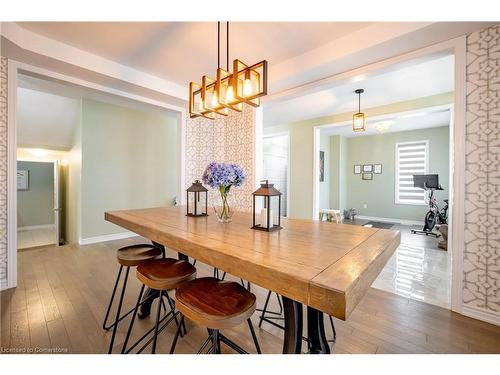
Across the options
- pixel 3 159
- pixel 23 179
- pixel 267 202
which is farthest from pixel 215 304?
pixel 23 179

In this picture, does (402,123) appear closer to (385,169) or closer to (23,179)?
(385,169)

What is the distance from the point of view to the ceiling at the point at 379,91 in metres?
2.96

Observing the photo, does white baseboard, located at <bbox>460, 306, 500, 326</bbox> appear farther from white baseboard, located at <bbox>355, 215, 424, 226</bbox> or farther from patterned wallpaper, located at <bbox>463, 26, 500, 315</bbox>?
white baseboard, located at <bbox>355, 215, 424, 226</bbox>

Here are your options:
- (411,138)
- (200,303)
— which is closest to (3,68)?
(200,303)

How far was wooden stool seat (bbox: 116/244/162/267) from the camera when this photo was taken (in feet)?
5.51

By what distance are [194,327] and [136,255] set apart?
2.34 feet

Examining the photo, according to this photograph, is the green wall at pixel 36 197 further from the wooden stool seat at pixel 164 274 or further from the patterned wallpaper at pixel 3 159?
the wooden stool seat at pixel 164 274

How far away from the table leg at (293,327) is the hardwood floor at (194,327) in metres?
0.66

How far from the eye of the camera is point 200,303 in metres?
1.07

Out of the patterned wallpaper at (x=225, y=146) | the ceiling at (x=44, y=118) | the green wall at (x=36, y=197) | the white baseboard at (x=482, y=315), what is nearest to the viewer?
the white baseboard at (x=482, y=315)

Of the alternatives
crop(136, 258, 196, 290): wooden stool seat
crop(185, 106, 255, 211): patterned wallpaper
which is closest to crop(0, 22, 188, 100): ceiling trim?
crop(185, 106, 255, 211): patterned wallpaper

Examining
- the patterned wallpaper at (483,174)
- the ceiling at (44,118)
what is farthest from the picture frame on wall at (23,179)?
the patterned wallpaper at (483,174)

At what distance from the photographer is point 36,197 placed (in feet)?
19.2
